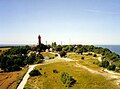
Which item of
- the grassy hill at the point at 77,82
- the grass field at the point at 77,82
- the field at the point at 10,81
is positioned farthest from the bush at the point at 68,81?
the field at the point at 10,81

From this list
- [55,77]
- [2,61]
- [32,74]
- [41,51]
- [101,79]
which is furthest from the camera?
[41,51]

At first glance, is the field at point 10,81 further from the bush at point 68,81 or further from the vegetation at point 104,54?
the vegetation at point 104,54

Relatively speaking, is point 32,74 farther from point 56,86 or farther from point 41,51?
point 41,51

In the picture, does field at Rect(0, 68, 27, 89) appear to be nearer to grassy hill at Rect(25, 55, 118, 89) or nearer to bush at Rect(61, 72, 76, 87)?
grassy hill at Rect(25, 55, 118, 89)

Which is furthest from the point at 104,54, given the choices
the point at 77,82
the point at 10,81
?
the point at 77,82

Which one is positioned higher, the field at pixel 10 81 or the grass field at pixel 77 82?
the grass field at pixel 77 82

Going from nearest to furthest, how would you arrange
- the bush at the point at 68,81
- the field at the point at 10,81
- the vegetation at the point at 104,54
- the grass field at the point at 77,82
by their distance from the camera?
the grass field at the point at 77,82
the bush at the point at 68,81
the field at the point at 10,81
the vegetation at the point at 104,54

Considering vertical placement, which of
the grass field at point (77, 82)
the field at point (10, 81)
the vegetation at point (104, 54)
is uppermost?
the vegetation at point (104, 54)

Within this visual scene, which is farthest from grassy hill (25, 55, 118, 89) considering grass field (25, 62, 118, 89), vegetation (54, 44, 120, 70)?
vegetation (54, 44, 120, 70)

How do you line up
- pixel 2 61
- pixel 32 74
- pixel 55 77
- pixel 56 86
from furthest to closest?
Result: pixel 2 61
pixel 32 74
pixel 55 77
pixel 56 86

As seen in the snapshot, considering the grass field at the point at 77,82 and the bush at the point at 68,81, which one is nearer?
the grass field at the point at 77,82

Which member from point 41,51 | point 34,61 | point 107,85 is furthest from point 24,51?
point 107,85
